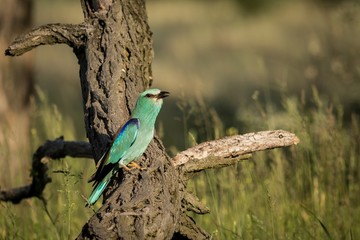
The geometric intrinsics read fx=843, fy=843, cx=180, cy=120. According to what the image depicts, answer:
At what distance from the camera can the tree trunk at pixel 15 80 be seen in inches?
307

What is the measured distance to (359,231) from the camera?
5988 mm

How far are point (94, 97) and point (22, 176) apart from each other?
2.42 metres

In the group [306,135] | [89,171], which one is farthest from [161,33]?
[306,135]

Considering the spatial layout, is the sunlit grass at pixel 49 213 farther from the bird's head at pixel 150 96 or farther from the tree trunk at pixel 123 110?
the bird's head at pixel 150 96

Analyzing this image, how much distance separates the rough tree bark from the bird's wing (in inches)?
4.3

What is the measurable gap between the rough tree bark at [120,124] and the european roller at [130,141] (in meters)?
0.07

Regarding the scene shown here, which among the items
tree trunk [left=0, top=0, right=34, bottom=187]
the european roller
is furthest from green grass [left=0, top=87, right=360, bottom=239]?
tree trunk [left=0, top=0, right=34, bottom=187]

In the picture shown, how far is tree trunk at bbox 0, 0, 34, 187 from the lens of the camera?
7.80 meters

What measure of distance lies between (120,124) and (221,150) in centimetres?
58

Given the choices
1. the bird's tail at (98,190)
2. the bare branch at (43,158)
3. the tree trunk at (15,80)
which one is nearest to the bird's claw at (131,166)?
the bird's tail at (98,190)

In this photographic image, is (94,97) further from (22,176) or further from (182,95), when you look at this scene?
(22,176)

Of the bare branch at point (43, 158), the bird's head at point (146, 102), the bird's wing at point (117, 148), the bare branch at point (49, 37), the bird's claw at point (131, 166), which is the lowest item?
the bare branch at point (43, 158)

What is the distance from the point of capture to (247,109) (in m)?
7.22

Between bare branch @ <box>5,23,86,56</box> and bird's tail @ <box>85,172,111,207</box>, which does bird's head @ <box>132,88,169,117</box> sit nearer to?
bird's tail @ <box>85,172,111,207</box>
